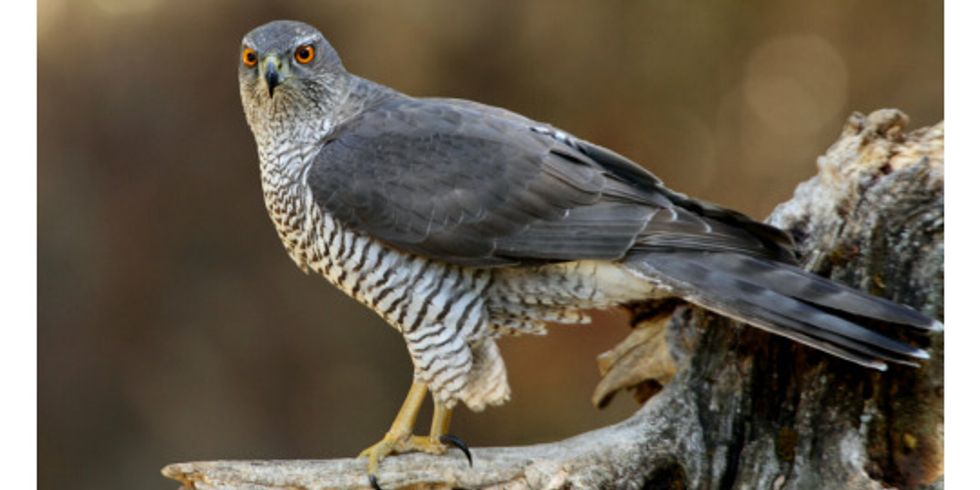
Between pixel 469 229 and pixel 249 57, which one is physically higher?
pixel 249 57

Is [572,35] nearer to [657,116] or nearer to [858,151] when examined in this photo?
[657,116]

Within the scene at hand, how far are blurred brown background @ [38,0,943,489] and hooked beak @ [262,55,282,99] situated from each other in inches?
114

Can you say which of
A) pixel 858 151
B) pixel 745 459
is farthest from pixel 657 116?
pixel 745 459

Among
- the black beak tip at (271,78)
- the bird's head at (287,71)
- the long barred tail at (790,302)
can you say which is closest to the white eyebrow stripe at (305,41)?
the bird's head at (287,71)

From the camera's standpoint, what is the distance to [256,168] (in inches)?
269

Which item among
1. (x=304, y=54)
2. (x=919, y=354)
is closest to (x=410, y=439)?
(x=304, y=54)

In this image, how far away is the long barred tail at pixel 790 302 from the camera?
3211 mm

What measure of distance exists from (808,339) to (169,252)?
178 inches

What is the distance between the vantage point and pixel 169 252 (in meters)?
6.78

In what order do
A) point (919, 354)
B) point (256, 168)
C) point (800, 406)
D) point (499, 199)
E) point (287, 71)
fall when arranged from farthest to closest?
point (256, 168) → point (287, 71) → point (499, 199) → point (800, 406) → point (919, 354)

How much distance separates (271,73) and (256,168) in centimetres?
304

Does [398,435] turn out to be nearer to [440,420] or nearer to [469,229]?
[440,420]

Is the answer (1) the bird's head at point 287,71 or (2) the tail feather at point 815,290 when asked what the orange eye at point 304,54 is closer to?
(1) the bird's head at point 287,71

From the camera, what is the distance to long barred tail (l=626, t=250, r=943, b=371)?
3.21 metres
